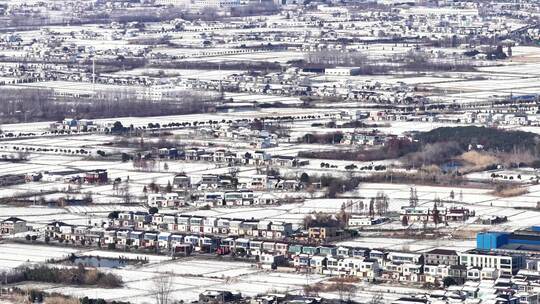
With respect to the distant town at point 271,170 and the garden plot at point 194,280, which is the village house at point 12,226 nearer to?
the distant town at point 271,170

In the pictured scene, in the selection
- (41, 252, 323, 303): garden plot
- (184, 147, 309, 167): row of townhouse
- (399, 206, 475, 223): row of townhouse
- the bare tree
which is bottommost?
(184, 147, 309, 167): row of townhouse

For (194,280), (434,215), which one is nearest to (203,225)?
(434,215)

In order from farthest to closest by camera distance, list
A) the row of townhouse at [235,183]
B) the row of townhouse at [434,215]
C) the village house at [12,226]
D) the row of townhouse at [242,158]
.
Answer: the row of townhouse at [242,158] < the row of townhouse at [235,183] < the row of townhouse at [434,215] < the village house at [12,226]

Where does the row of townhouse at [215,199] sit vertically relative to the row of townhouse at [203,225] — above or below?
below

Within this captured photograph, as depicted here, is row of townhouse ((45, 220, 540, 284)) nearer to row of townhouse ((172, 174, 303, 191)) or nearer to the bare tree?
the bare tree

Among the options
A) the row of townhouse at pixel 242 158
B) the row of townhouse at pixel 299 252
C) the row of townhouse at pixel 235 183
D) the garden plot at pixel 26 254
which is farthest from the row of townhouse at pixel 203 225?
the row of townhouse at pixel 242 158

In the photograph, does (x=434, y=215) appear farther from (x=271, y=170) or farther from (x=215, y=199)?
(x=271, y=170)

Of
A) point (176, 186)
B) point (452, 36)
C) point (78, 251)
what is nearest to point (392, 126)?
point (176, 186)

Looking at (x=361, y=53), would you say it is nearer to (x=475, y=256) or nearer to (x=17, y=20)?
(x=17, y=20)

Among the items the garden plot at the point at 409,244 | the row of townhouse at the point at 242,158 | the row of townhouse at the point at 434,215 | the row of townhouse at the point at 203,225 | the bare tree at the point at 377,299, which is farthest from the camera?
the row of townhouse at the point at 242,158

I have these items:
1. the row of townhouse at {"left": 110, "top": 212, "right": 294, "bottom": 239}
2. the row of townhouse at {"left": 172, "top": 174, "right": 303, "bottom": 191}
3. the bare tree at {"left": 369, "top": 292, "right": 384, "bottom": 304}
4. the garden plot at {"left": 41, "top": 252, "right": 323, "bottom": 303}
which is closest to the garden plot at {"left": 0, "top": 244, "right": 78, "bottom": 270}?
the garden plot at {"left": 41, "top": 252, "right": 323, "bottom": 303}
